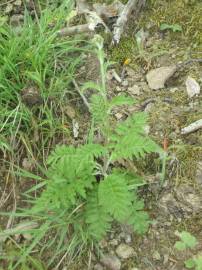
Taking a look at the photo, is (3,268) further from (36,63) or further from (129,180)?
(36,63)

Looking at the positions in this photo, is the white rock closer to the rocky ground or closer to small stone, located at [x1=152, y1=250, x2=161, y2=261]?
the rocky ground

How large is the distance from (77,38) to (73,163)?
109cm

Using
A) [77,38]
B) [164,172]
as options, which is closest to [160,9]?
[77,38]

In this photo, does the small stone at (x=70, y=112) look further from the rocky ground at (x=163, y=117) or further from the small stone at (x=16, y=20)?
the small stone at (x=16, y=20)

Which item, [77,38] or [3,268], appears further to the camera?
[77,38]

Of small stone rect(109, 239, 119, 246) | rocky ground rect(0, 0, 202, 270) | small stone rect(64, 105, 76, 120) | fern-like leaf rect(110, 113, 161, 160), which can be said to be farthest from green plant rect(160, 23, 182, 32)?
small stone rect(109, 239, 119, 246)

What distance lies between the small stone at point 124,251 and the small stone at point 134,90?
0.91 meters

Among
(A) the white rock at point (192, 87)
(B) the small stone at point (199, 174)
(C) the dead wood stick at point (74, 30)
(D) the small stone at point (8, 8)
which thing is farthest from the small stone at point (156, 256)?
(D) the small stone at point (8, 8)

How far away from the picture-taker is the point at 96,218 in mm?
2377

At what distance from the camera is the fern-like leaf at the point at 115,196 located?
2.22 meters

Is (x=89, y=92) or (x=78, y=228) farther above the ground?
(x=89, y=92)

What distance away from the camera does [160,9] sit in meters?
3.17

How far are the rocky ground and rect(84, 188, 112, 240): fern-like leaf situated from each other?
162mm

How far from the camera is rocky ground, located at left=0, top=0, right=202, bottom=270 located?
2477 mm
